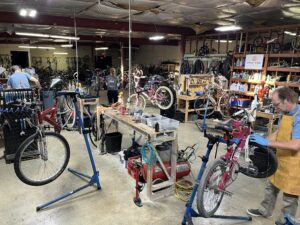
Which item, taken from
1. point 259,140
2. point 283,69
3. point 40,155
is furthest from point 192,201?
point 283,69

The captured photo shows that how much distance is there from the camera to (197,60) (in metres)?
8.70

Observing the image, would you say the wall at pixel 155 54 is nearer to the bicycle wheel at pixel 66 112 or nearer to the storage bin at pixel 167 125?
the bicycle wheel at pixel 66 112

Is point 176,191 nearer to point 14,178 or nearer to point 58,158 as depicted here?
point 58,158

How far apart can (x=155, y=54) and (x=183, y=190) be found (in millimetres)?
14133

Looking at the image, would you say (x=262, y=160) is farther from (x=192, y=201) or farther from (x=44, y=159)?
(x=44, y=159)

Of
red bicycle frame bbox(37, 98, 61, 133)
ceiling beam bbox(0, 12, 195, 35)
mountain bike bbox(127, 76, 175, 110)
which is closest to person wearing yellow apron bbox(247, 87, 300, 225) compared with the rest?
red bicycle frame bbox(37, 98, 61, 133)

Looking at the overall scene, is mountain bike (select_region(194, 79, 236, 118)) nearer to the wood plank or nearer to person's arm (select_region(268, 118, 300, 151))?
the wood plank

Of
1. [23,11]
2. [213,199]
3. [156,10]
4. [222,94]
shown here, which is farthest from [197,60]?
[213,199]

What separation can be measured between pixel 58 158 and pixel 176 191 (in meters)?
1.93

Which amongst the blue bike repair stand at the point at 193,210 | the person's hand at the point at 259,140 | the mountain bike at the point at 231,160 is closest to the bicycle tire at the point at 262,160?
the mountain bike at the point at 231,160

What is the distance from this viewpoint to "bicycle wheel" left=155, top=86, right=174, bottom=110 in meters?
6.05

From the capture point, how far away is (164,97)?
618 cm

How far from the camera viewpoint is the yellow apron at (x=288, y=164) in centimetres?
201

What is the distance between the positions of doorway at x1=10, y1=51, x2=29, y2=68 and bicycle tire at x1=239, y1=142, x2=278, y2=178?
1548 cm
